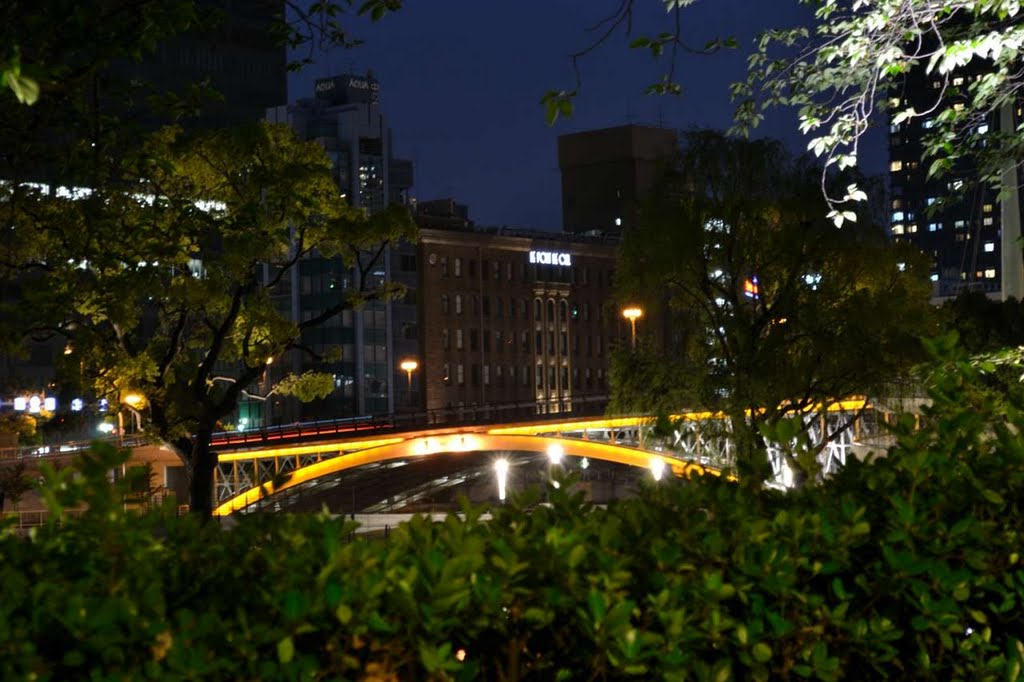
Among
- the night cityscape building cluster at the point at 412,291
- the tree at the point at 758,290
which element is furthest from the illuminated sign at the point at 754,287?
the night cityscape building cluster at the point at 412,291

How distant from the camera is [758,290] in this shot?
180 ft

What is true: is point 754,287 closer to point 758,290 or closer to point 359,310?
point 758,290

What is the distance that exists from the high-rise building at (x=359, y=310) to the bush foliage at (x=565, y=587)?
124110 mm

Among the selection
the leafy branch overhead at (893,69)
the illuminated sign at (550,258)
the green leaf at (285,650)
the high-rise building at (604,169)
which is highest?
the high-rise building at (604,169)

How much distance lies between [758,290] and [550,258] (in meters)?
88.4

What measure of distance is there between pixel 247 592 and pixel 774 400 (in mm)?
45349

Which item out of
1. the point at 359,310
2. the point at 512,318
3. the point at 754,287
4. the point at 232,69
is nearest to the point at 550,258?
the point at 512,318

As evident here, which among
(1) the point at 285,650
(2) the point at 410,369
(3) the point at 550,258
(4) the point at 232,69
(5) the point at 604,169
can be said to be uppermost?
(4) the point at 232,69

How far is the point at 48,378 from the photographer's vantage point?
112 metres

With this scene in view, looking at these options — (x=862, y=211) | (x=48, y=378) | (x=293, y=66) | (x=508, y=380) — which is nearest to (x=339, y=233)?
(x=862, y=211)

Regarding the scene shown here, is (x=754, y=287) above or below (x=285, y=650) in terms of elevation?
above

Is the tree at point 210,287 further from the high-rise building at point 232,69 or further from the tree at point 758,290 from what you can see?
the high-rise building at point 232,69

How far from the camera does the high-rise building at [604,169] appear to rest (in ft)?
560

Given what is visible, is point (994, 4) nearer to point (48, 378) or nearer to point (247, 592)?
point (247, 592)
